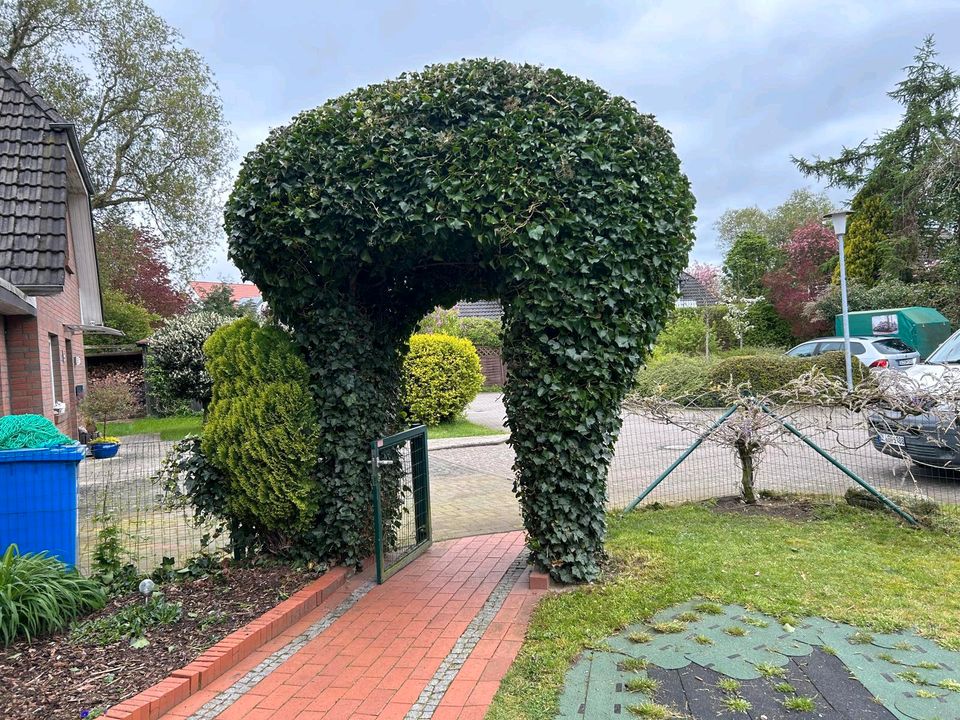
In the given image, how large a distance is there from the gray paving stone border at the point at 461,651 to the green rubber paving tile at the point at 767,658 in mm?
644

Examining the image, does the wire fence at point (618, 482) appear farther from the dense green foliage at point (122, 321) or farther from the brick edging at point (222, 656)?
the dense green foliage at point (122, 321)

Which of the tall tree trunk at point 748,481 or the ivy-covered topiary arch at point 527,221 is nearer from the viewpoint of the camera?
the ivy-covered topiary arch at point 527,221

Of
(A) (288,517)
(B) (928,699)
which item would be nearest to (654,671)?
(B) (928,699)

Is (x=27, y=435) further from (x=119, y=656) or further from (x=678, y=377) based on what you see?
(x=678, y=377)

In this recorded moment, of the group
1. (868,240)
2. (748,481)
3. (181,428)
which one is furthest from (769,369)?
(181,428)

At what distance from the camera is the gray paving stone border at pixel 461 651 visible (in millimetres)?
3266

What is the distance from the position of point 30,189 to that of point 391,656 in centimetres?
806

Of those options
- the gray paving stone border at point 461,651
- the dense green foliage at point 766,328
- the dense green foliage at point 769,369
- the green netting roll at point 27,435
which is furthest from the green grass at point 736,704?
the dense green foliage at point 766,328

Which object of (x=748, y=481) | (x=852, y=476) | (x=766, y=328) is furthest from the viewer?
(x=766, y=328)

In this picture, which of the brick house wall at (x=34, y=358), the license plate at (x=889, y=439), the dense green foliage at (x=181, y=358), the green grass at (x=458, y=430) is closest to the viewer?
the license plate at (x=889, y=439)

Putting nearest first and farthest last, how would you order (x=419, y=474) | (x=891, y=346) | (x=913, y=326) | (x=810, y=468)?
(x=419, y=474)
(x=810, y=468)
(x=891, y=346)
(x=913, y=326)

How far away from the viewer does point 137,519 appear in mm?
5590

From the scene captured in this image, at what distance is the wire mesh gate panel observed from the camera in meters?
→ 5.16

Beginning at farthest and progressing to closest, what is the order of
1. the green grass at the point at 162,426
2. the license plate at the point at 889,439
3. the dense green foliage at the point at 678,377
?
the green grass at the point at 162,426 < the dense green foliage at the point at 678,377 < the license plate at the point at 889,439
